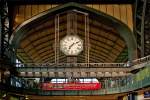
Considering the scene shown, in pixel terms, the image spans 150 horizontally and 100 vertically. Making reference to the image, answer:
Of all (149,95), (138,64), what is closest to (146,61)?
(138,64)

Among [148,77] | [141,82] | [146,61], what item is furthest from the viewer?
[146,61]

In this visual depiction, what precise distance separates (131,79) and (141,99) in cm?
330

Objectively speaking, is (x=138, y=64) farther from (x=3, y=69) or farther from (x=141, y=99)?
(x=3, y=69)

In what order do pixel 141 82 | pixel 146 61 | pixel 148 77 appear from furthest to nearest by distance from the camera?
pixel 146 61, pixel 141 82, pixel 148 77

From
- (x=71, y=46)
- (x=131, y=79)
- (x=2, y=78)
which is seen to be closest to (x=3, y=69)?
(x=2, y=78)

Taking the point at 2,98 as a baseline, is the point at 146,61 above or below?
above

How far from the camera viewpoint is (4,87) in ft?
162

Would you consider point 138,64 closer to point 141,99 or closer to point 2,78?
point 141,99

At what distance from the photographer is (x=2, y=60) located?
49.3 m

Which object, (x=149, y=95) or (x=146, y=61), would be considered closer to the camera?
(x=149, y=95)

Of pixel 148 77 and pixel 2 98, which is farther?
pixel 2 98

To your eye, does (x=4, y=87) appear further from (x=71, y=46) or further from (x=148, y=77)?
(x=148, y=77)

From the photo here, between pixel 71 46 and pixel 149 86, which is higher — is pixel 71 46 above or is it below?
above

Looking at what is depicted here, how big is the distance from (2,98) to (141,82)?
1425 cm
